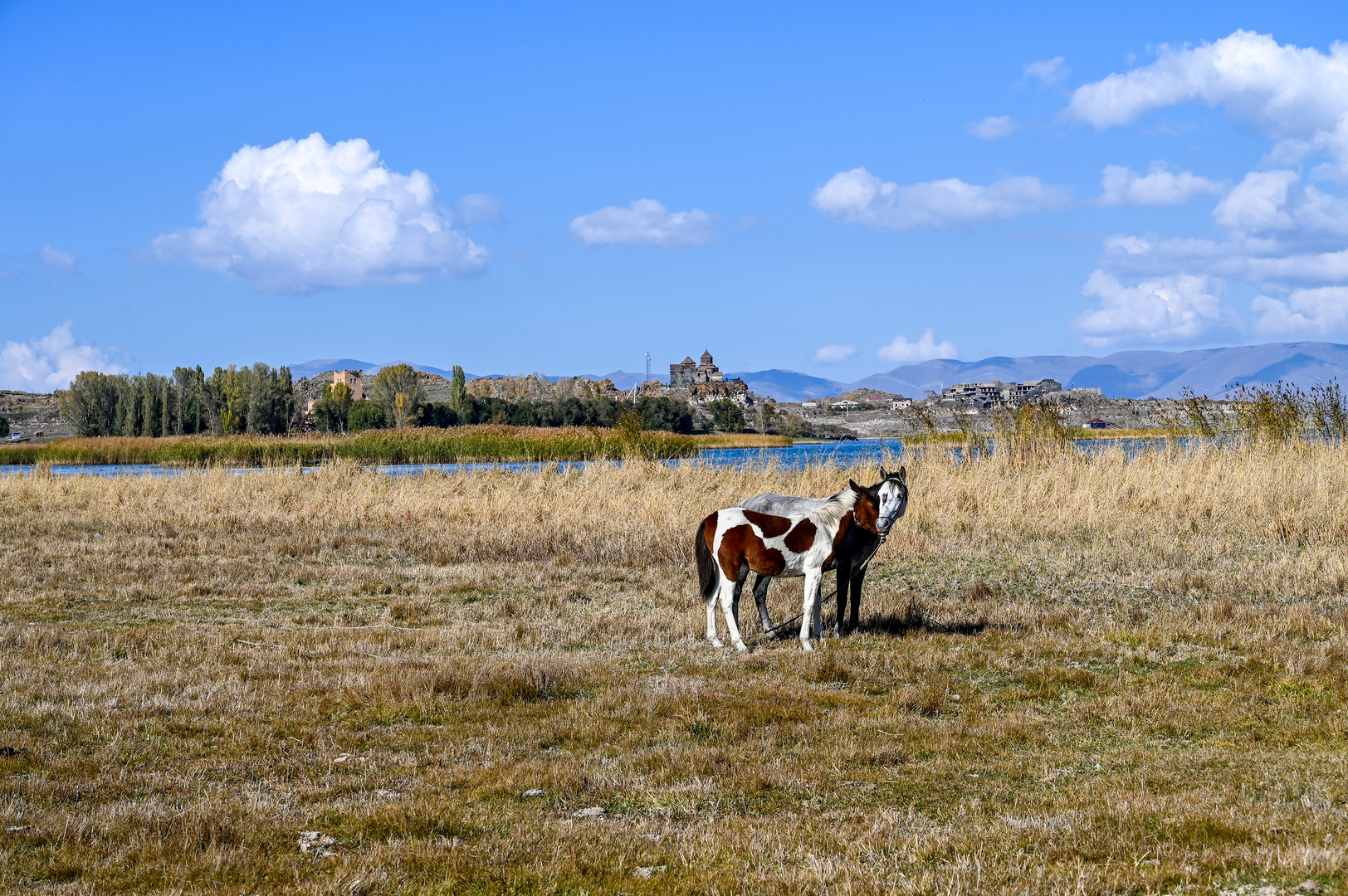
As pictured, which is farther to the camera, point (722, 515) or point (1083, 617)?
point (1083, 617)

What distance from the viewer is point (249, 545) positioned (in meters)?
18.9

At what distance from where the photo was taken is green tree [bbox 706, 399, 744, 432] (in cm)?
10204

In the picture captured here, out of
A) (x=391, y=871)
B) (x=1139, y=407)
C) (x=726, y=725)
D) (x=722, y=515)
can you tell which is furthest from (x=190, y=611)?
(x=1139, y=407)

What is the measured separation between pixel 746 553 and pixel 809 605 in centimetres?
78

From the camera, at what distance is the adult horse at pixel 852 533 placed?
31.8 feet

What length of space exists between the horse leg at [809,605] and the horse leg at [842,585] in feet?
0.93

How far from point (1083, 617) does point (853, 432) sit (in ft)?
349

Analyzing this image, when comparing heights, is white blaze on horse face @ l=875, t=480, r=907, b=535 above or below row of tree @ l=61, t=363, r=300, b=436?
below

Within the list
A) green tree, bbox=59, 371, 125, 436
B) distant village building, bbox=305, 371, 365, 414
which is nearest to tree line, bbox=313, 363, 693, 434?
green tree, bbox=59, 371, 125, 436

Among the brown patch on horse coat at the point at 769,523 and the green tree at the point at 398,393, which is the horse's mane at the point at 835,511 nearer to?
the brown patch on horse coat at the point at 769,523

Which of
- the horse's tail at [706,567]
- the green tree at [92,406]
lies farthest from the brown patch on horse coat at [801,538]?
the green tree at [92,406]

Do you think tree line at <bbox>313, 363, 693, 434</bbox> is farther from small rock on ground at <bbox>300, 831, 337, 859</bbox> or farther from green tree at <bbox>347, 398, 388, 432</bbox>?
small rock on ground at <bbox>300, 831, 337, 859</bbox>

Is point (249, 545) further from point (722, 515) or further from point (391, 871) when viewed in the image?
point (391, 871)

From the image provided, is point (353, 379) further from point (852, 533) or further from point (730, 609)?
point (852, 533)
